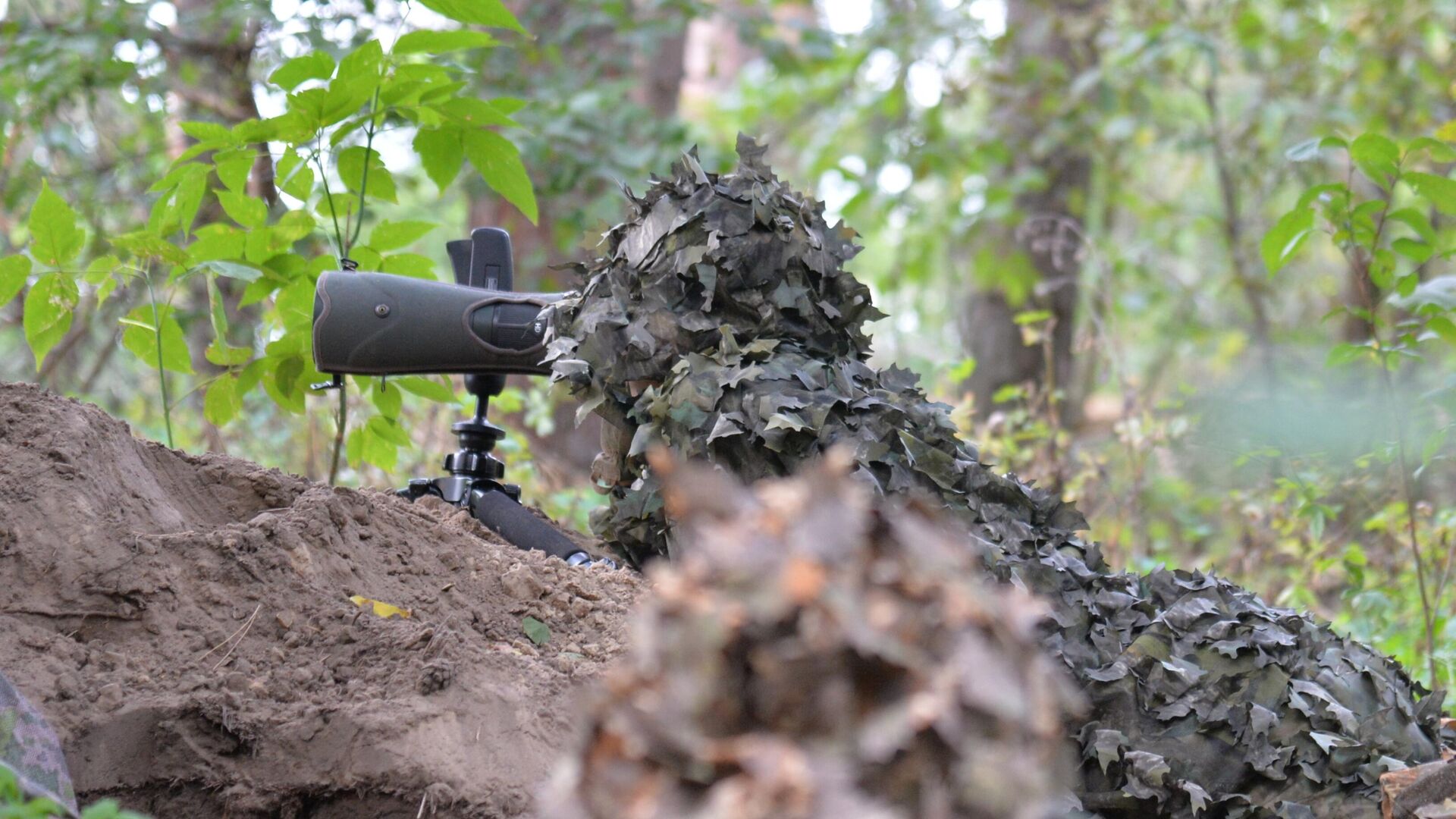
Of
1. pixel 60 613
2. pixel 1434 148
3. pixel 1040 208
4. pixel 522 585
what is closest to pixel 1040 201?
pixel 1040 208

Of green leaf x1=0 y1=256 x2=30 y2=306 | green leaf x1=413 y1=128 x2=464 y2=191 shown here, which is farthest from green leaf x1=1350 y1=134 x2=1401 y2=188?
green leaf x1=0 y1=256 x2=30 y2=306

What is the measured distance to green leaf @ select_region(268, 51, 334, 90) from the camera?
2.26 meters

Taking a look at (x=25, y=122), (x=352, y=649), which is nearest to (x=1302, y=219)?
(x=352, y=649)

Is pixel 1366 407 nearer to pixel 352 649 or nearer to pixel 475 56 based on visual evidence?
pixel 352 649

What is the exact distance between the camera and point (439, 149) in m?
2.50

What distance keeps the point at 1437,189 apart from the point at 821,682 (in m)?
2.26

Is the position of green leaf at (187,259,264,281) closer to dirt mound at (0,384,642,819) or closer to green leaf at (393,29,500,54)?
dirt mound at (0,384,642,819)

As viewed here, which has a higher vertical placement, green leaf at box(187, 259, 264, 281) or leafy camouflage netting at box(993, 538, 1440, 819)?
green leaf at box(187, 259, 264, 281)

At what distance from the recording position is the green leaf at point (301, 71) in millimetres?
2260

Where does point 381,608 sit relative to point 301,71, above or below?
below

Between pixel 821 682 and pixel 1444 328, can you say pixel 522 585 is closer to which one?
pixel 821 682

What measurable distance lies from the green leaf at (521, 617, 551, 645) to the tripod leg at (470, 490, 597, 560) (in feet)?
1.02

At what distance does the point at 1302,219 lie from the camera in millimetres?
2494

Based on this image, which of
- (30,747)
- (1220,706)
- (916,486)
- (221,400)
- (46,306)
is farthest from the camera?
(221,400)
